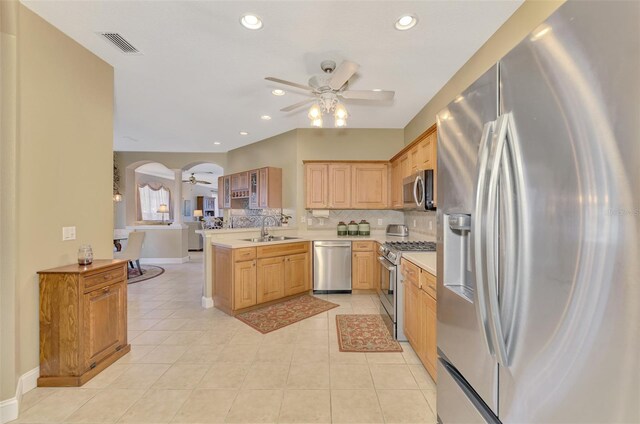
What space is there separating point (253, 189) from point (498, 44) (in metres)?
4.51

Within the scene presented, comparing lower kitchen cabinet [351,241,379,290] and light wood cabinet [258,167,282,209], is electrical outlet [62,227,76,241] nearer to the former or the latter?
light wood cabinet [258,167,282,209]

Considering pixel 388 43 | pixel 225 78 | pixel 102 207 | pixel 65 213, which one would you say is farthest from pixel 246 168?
pixel 388 43

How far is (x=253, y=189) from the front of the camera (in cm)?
559

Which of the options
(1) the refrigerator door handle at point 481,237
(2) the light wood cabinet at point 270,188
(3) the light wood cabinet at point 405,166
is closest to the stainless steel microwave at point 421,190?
(3) the light wood cabinet at point 405,166

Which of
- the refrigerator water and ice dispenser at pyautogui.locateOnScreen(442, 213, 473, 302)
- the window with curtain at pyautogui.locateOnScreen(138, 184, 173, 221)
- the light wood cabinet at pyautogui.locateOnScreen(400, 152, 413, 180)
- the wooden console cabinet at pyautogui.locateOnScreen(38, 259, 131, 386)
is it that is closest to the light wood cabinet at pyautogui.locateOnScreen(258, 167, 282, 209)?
the light wood cabinet at pyautogui.locateOnScreen(400, 152, 413, 180)

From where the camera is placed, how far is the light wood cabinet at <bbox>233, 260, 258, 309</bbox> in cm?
348

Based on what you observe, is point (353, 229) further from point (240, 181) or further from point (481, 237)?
point (481, 237)

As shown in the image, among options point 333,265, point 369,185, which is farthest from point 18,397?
point 369,185

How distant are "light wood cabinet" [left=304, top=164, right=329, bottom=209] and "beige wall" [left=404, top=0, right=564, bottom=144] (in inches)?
75.3

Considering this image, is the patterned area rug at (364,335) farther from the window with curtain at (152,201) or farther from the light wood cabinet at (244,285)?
the window with curtain at (152,201)

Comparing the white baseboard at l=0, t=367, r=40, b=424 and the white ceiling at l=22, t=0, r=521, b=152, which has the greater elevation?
the white ceiling at l=22, t=0, r=521, b=152

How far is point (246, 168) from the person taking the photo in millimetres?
6324

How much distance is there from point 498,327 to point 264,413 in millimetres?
1715

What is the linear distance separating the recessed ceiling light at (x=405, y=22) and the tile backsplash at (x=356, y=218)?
319 centimetres
